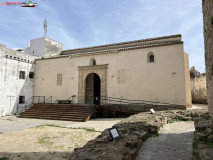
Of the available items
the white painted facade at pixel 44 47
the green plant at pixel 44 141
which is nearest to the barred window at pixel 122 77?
the green plant at pixel 44 141

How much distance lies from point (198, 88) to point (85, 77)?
12.8 meters

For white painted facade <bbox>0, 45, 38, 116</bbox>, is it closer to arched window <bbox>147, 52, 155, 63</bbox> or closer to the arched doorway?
the arched doorway

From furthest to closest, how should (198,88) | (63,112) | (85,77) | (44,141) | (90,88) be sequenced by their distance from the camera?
(198,88) < (90,88) < (85,77) < (63,112) < (44,141)

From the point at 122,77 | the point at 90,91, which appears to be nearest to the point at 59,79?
the point at 90,91

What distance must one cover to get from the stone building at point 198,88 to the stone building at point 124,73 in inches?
174

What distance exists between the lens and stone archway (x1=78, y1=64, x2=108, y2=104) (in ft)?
50.0

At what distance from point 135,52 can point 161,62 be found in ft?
7.89

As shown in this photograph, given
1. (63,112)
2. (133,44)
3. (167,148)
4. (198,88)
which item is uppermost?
(133,44)

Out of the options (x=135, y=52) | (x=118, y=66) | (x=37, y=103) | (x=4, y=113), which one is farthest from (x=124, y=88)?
(x=4, y=113)

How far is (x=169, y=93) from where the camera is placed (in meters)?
12.7

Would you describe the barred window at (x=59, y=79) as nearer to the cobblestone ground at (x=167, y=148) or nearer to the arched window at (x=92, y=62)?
the arched window at (x=92, y=62)

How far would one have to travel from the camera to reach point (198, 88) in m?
18.6

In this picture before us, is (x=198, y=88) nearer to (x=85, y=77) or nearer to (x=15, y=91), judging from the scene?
(x=85, y=77)

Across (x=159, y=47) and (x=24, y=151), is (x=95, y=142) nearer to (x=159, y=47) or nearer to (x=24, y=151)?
(x=24, y=151)
